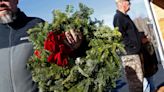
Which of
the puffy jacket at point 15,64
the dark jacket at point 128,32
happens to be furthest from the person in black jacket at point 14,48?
the dark jacket at point 128,32

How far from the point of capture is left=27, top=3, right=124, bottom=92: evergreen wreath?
7.56ft

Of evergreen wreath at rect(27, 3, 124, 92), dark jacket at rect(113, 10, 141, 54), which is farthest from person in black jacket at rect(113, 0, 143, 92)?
evergreen wreath at rect(27, 3, 124, 92)

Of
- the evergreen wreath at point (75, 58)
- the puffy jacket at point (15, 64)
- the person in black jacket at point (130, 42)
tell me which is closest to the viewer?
the evergreen wreath at point (75, 58)

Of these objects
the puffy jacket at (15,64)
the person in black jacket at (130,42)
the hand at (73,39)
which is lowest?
the person in black jacket at (130,42)

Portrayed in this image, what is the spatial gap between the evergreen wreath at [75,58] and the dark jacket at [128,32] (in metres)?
2.67

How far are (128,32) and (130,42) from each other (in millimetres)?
137

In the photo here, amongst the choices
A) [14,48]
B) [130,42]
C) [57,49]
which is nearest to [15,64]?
[14,48]

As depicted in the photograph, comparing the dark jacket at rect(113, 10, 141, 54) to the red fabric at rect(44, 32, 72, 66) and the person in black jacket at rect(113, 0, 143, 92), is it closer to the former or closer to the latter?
the person in black jacket at rect(113, 0, 143, 92)

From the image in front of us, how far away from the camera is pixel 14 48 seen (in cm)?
260

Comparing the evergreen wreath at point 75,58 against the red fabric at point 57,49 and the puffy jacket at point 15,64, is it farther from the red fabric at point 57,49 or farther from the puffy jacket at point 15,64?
the puffy jacket at point 15,64

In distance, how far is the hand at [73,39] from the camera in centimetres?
235

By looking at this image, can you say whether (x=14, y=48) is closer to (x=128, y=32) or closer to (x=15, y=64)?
(x=15, y=64)

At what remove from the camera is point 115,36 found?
2.38 meters

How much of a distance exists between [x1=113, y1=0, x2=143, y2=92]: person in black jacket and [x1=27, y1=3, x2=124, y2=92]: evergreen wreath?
8.70 feet
